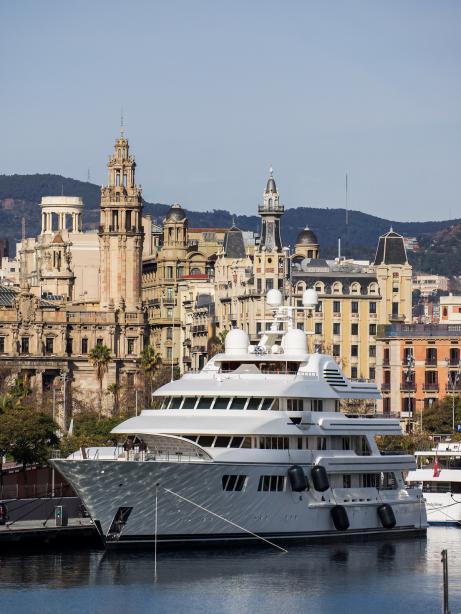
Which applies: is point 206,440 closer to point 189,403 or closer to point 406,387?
point 189,403

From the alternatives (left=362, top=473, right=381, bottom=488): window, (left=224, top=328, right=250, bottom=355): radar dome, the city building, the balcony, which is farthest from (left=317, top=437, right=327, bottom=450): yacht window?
the balcony

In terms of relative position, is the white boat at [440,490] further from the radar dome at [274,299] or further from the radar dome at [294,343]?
the radar dome at [294,343]

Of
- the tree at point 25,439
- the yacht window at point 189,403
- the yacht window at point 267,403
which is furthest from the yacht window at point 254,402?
the tree at point 25,439

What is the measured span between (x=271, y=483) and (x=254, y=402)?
404 centimetres

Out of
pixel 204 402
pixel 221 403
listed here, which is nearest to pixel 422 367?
pixel 204 402

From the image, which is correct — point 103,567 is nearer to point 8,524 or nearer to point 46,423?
point 8,524

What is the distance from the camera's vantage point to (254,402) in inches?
4272

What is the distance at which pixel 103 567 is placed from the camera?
336 feet

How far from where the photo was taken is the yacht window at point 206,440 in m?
107

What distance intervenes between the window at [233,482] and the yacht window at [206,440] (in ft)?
6.91

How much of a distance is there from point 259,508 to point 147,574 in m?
8.83

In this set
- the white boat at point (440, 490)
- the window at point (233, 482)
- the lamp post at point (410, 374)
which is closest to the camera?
the window at point (233, 482)

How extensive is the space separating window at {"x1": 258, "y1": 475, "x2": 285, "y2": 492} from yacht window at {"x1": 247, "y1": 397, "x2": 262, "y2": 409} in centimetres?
354

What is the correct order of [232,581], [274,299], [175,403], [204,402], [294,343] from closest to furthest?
[232,581] < [204,402] < [175,403] < [294,343] < [274,299]
